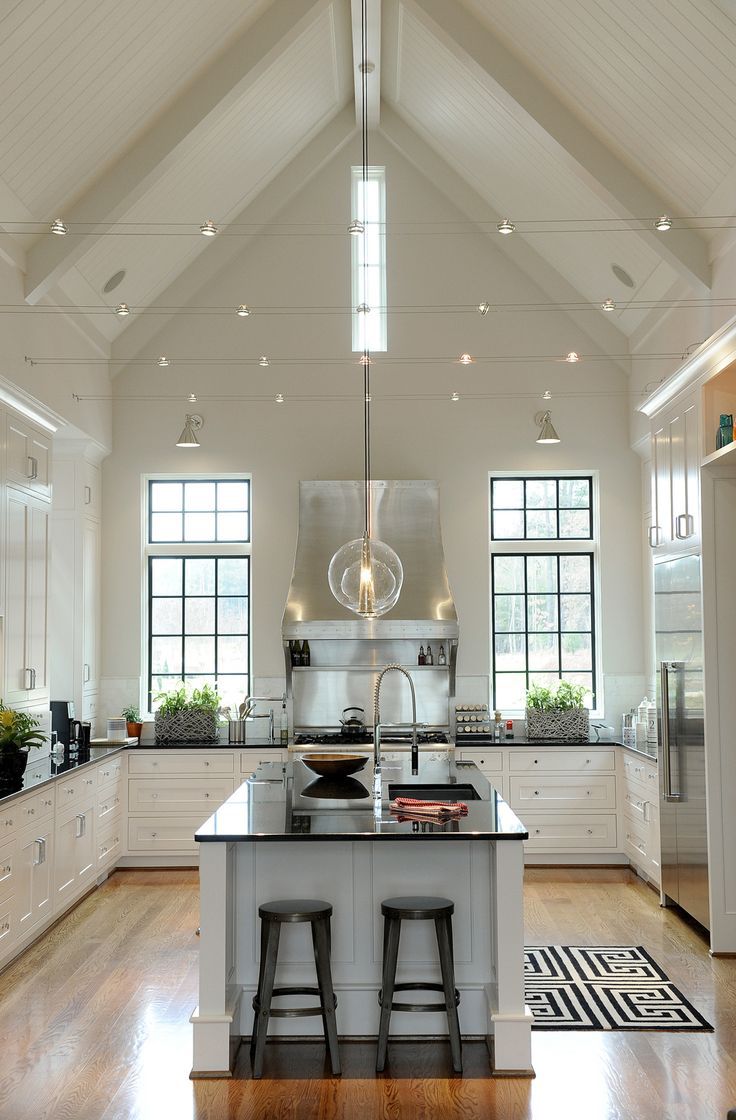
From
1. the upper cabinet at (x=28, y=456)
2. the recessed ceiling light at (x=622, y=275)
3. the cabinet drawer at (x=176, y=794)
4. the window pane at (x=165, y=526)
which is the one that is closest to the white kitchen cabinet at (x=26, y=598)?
the upper cabinet at (x=28, y=456)

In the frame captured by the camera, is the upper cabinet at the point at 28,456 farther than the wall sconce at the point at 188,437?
No

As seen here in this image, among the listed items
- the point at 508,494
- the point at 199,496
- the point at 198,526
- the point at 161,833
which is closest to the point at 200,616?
the point at 198,526

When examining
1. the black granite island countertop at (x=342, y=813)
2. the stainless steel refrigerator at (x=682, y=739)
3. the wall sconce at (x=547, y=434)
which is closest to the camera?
the black granite island countertop at (x=342, y=813)

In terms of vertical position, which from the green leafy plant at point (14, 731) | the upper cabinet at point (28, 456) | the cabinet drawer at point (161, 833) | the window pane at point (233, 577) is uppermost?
the upper cabinet at point (28, 456)

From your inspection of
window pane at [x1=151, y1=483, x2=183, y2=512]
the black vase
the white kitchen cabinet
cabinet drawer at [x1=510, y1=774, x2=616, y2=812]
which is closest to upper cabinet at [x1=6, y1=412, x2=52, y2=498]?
the white kitchen cabinet

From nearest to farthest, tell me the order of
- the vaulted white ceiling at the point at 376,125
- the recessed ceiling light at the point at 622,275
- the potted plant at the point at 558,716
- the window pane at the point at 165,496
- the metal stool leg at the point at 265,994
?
the metal stool leg at the point at 265,994 → the vaulted white ceiling at the point at 376,125 → the recessed ceiling light at the point at 622,275 → the potted plant at the point at 558,716 → the window pane at the point at 165,496

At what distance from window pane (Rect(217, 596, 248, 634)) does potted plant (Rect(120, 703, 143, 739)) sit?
94 centimetres

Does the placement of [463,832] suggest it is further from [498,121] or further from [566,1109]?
[498,121]

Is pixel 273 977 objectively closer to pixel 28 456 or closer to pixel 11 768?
pixel 11 768

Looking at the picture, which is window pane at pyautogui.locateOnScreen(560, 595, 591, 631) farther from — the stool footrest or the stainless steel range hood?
the stool footrest

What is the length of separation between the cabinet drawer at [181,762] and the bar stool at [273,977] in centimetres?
380

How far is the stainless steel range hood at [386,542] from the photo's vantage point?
8023mm

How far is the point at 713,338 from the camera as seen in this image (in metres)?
5.75

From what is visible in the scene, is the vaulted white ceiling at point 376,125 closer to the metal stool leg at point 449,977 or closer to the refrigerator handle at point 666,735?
the refrigerator handle at point 666,735
